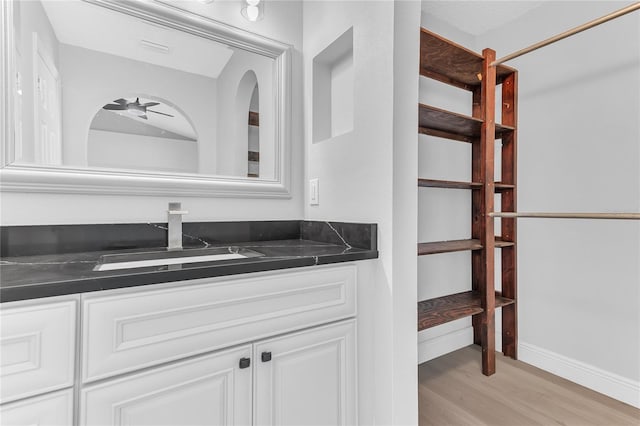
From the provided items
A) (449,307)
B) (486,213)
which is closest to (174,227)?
(449,307)

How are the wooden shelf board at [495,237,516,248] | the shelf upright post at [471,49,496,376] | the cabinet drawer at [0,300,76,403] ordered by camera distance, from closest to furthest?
the cabinet drawer at [0,300,76,403], the shelf upright post at [471,49,496,376], the wooden shelf board at [495,237,516,248]

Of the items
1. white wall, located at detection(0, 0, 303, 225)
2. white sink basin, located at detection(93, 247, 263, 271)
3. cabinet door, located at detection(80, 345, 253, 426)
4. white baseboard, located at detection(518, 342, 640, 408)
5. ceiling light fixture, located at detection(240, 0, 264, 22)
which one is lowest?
white baseboard, located at detection(518, 342, 640, 408)

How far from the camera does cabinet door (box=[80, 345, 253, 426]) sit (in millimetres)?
759

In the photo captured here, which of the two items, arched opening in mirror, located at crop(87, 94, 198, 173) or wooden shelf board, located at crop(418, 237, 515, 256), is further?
wooden shelf board, located at crop(418, 237, 515, 256)

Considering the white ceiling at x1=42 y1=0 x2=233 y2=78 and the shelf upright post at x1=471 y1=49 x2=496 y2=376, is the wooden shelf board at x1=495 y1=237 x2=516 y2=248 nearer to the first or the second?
the shelf upright post at x1=471 y1=49 x2=496 y2=376

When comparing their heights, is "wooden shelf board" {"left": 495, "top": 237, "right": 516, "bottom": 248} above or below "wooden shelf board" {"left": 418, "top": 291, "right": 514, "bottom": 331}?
above

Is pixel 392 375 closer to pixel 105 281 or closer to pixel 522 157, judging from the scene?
pixel 105 281

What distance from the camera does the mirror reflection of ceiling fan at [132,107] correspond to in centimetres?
127

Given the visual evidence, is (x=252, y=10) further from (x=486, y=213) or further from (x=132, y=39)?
(x=486, y=213)

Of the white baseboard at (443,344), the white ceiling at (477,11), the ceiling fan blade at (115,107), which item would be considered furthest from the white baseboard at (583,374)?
the ceiling fan blade at (115,107)

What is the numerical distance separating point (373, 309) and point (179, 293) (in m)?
0.73

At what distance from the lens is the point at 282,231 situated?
164cm

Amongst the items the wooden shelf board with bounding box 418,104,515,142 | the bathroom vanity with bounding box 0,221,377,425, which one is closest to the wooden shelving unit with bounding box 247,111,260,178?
→ the bathroom vanity with bounding box 0,221,377,425

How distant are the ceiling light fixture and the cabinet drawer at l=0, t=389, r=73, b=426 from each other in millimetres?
1592
